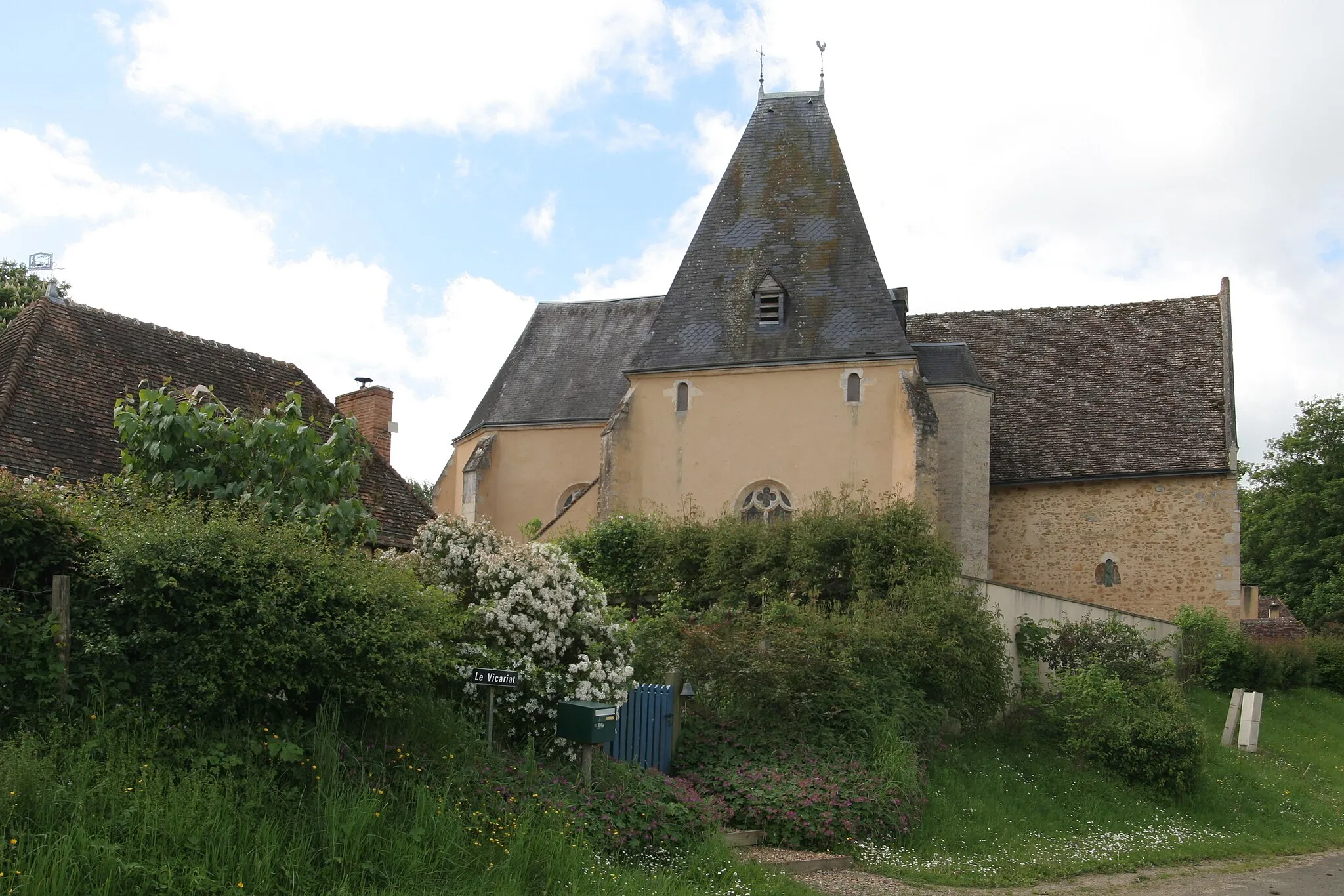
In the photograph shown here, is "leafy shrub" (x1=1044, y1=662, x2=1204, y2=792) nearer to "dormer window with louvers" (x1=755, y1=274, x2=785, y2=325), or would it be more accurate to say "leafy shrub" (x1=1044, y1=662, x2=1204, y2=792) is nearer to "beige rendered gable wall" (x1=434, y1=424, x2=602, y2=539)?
"dormer window with louvers" (x1=755, y1=274, x2=785, y2=325)

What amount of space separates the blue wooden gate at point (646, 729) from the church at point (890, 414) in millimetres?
10955

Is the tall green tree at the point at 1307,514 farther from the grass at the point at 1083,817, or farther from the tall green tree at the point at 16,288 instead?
the tall green tree at the point at 16,288

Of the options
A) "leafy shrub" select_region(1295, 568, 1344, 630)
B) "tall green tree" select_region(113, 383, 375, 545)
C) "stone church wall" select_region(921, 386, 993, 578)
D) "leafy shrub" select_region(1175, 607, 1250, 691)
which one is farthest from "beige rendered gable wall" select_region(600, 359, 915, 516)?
"leafy shrub" select_region(1295, 568, 1344, 630)

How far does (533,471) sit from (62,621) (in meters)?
23.2

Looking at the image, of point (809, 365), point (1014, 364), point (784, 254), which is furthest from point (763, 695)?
point (1014, 364)

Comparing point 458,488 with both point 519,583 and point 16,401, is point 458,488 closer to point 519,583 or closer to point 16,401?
point 16,401

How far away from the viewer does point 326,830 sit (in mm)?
7965

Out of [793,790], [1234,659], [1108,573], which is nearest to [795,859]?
[793,790]

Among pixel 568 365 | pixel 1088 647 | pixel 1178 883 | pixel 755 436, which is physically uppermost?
pixel 568 365

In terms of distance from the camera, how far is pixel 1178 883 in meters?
11.4

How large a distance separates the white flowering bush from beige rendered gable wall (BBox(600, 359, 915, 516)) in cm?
1335

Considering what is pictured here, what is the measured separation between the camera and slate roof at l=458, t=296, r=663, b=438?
31.8 meters

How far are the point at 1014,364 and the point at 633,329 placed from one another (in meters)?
9.72

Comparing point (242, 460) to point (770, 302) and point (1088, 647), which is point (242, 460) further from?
point (770, 302)
